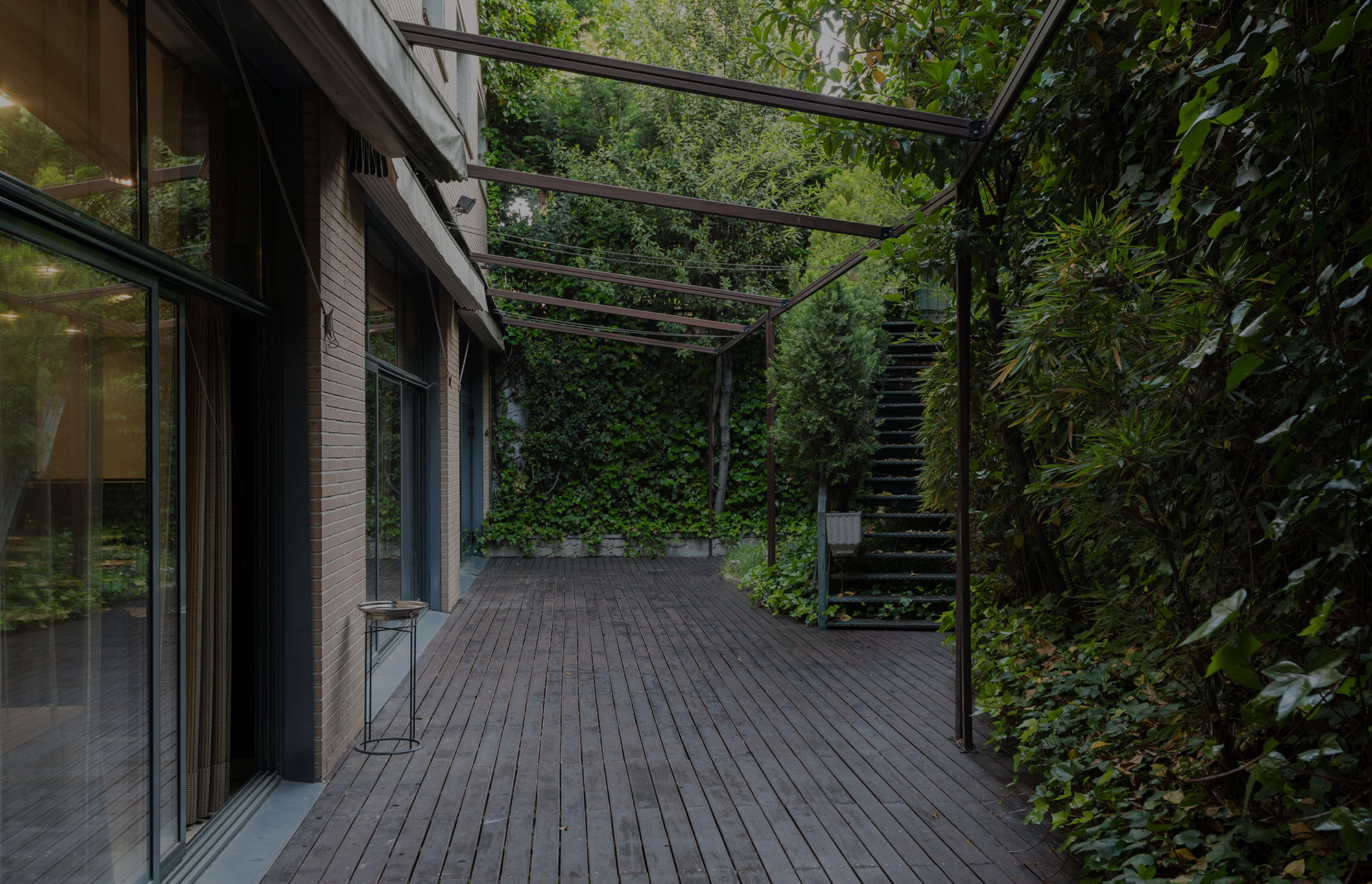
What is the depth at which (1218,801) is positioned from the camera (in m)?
2.59

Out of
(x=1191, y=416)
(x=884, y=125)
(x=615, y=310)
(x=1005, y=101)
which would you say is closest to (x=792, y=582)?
(x=615, y=310)

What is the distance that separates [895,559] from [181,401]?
6.07m

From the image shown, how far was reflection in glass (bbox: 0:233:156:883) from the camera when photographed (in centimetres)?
191

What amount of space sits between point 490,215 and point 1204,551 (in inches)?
442

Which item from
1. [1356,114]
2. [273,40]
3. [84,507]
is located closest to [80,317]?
[84,507]

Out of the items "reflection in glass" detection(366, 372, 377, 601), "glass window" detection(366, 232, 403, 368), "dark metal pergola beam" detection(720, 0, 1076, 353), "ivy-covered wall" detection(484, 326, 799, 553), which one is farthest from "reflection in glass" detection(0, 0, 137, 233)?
"ivy-covered wall" detection(484, 326, 799, 553)

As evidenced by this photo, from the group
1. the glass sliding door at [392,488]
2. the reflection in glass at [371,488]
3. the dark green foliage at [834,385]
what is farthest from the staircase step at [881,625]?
the reflection in glass at [371,488]

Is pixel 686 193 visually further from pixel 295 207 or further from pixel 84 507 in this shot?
pixel 84 507

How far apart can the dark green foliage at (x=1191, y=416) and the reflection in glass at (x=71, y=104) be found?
8.27 ft

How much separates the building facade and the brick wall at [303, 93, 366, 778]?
0.7 inches

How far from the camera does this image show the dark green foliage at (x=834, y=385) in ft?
25.5

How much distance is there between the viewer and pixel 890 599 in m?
7.34

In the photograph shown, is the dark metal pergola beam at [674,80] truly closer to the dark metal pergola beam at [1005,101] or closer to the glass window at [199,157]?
the dark metal pergola beam at [1005,101]

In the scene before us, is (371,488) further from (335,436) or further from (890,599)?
(890,599)
